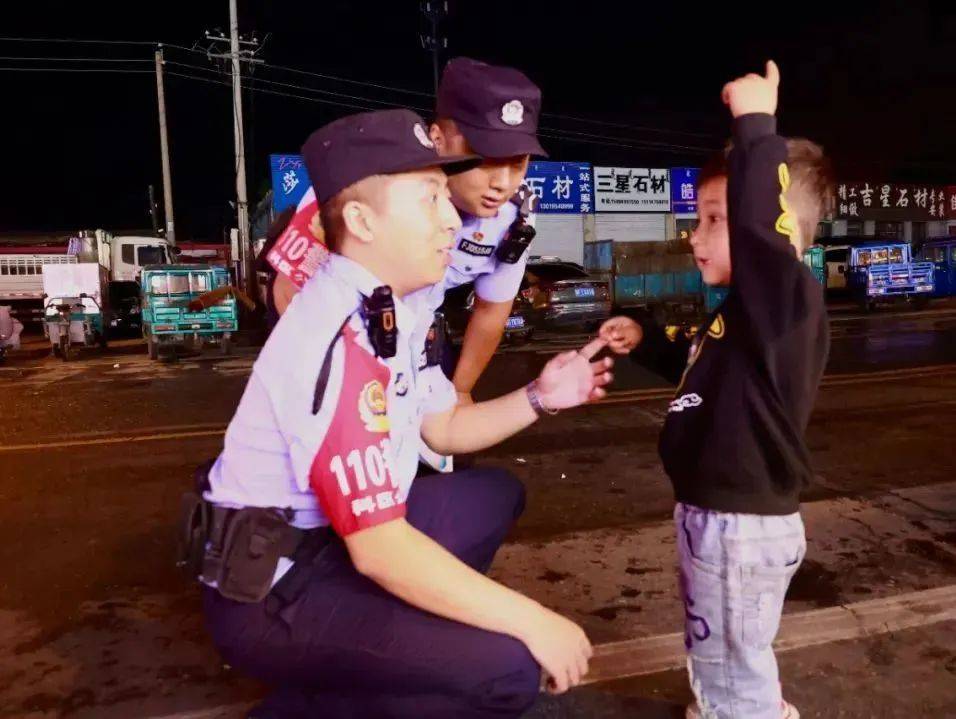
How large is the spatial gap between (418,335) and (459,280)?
88cm

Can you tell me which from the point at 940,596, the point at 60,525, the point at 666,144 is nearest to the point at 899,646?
the point at 940,596

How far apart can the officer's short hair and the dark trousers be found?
710 mm

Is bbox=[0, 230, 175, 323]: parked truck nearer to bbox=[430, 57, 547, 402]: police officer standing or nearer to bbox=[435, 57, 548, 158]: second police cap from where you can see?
bbox=[430, 57, 547, 402]: police officer standing

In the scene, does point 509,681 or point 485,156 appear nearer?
point 509,681

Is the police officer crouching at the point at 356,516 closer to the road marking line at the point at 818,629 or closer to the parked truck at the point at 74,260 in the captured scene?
the road marking line at the point at 818,629

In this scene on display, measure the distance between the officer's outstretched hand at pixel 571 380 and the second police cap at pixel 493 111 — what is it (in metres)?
0.71

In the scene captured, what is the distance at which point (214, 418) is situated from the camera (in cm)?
754

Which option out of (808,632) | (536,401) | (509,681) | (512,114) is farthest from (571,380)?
(808,632)

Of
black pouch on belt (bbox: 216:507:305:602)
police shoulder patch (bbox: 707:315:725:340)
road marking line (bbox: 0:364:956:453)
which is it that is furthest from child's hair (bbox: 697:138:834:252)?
road marking line (bbox: 0:364:956:453)

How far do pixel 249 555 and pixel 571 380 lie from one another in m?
1.15

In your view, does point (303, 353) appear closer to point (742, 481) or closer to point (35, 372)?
point (742, 481)

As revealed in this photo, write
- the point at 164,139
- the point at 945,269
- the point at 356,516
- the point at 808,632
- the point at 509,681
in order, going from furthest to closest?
the point at 164,139 < the point at 945,269 < the point at 808,632 < the point at 509,681 < the point at 356,516

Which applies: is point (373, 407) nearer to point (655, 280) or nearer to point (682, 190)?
point (655, 280)

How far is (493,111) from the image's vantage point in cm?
257
